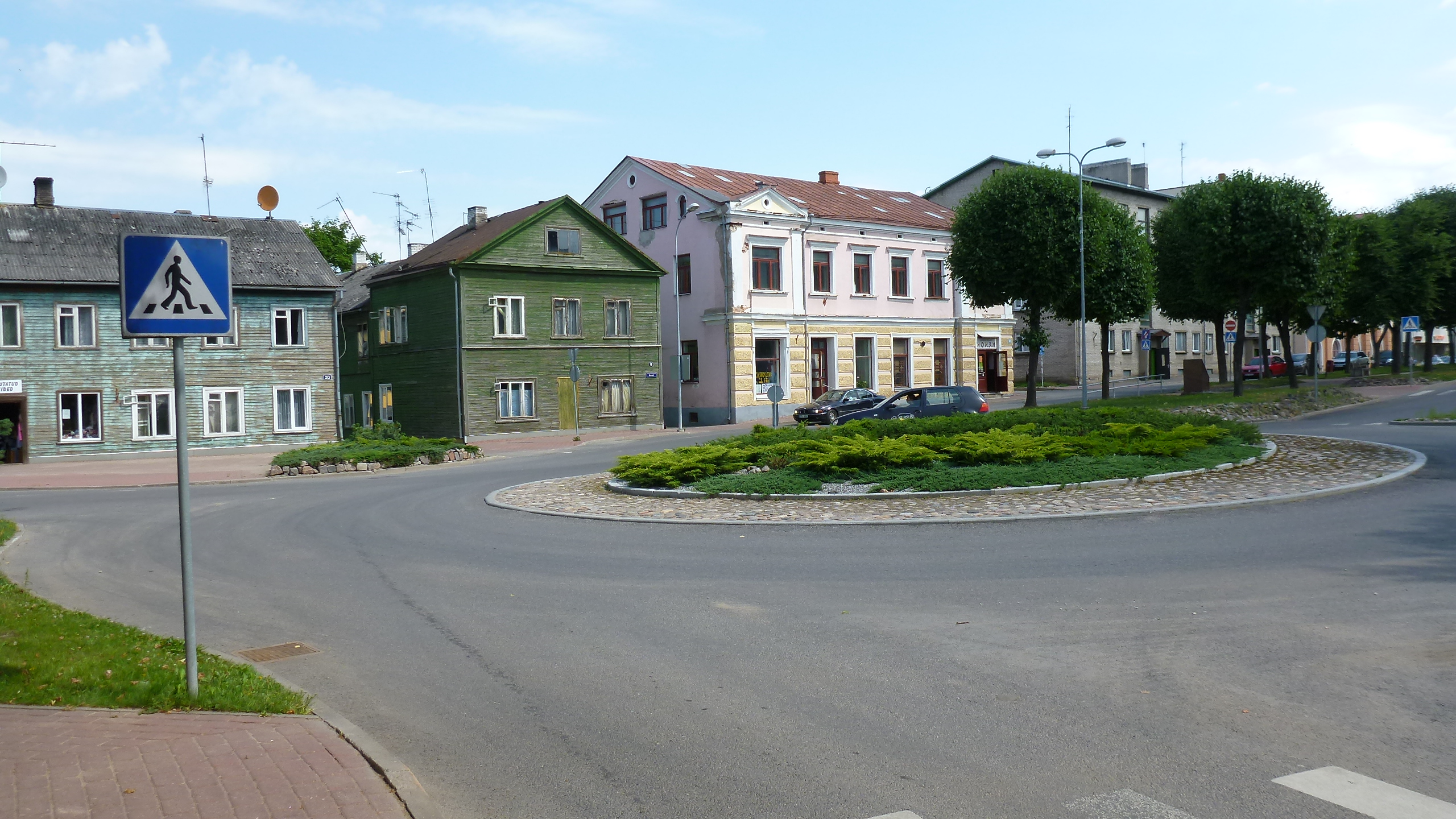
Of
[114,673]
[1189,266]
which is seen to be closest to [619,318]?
[1189,266]

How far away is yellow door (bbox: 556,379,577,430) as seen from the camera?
44.2 metres

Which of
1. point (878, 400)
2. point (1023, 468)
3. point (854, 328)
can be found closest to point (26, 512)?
point (1023, 468)

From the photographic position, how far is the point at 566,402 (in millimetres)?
44312

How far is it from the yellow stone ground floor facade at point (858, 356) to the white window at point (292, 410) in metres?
17.6

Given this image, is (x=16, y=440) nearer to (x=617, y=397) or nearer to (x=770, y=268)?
(x=617, y=397)

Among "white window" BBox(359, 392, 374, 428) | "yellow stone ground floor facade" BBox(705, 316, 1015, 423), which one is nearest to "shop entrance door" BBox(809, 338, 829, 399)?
"yellow stone ground floor facade" BBox(705, 316, 1015, 423)

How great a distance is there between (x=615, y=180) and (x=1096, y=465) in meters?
39.2

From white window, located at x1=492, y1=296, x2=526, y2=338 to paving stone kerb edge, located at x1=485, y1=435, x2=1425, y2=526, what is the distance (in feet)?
80.1

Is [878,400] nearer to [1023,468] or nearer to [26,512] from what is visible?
[1023,468]

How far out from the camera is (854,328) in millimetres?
51375

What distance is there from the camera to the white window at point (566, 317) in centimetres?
4453

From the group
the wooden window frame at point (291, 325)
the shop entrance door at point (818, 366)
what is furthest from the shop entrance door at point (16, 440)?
the shop entrance door at point (818, 366)

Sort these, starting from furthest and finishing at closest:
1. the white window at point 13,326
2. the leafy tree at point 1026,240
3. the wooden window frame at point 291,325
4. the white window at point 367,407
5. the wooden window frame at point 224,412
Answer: the white window at point 367,407, the leafy tree at point 1026,240, the wooden window frame at point 291,325, the wooden window frame at point 224,412, the white window at point 13,326

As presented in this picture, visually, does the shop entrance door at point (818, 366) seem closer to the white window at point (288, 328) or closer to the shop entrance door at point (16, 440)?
the white window at point (288, 328)
